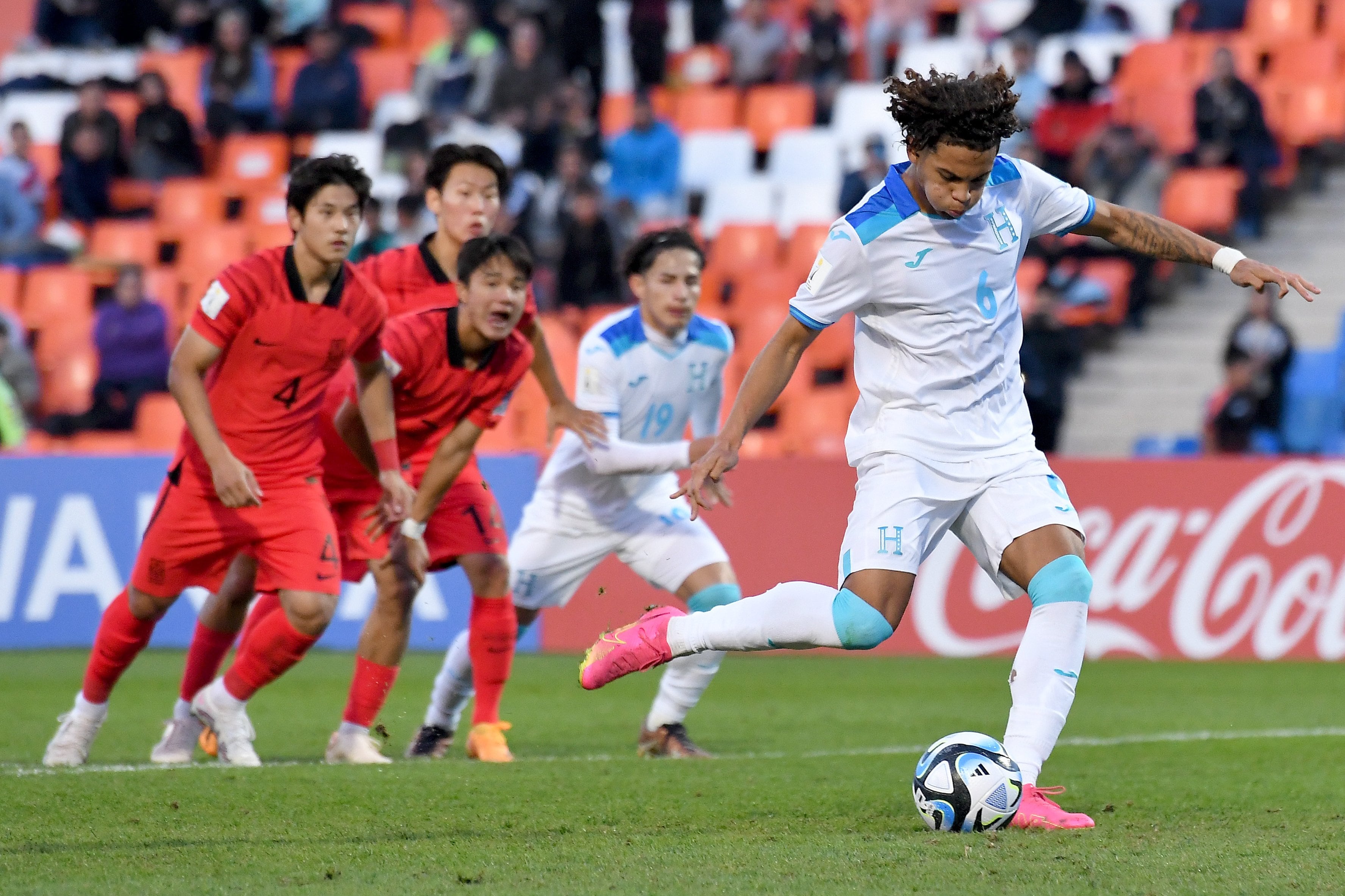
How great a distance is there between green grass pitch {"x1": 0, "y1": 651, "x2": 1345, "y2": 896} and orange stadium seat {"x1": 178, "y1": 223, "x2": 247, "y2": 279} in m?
7.79

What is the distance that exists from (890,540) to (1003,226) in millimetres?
988

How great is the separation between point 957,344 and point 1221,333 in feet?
33.6

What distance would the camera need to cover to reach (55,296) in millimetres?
15992

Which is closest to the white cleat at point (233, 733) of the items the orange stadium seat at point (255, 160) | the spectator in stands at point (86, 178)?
the spectator in stands at point (86, 178)

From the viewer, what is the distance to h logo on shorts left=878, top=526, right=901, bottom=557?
5191 millimetres

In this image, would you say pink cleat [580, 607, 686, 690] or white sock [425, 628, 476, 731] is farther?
white sock [425, 628, 476, 731]

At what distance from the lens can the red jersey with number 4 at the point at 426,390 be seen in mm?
6988

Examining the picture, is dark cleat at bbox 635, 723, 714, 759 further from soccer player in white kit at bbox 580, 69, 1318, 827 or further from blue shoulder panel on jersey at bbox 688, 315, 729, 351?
soccer player in white kit at bbox 580, 69, 1318, 827

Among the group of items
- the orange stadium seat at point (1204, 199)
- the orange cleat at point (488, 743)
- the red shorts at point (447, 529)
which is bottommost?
the orange cleat at point (488, 743)

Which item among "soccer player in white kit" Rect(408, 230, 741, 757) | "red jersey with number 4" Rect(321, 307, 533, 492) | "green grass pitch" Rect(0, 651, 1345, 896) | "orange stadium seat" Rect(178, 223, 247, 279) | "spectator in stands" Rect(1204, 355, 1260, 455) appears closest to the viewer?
"green grass pitch" Rect(0, 651, 1345, 896)

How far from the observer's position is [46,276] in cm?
1605

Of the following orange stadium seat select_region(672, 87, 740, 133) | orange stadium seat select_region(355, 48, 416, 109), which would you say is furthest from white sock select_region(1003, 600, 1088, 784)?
orange stadium seat select_region(355, 48, 416, 109)

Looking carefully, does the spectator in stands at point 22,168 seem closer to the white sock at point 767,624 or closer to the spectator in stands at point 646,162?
the spectator in stands at point 646,162

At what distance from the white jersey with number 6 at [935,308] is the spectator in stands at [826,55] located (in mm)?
11536
